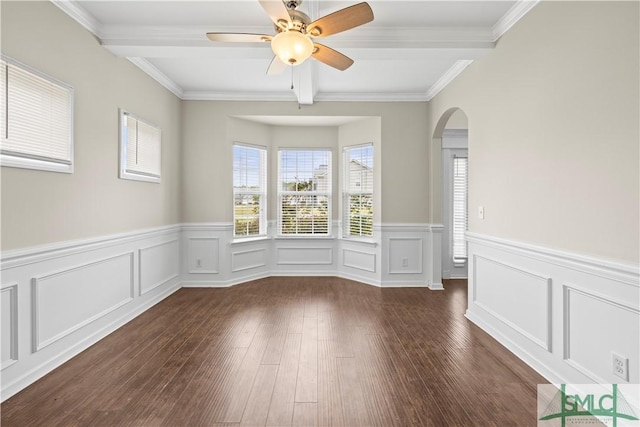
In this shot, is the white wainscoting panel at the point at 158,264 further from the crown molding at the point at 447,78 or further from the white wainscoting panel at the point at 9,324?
the crown molding at the point at 447,78

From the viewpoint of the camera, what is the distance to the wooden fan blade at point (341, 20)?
221cm

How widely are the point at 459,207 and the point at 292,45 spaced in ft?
15.2

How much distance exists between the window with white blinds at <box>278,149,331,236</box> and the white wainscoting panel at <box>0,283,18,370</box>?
12.6 ft

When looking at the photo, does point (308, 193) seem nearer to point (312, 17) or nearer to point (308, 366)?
point (312, 17)

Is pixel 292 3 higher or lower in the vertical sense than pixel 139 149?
higher

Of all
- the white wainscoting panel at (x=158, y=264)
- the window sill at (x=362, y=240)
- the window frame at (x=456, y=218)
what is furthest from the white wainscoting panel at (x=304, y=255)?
the window frame at (x=456, y=218)

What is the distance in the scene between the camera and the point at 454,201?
596cm

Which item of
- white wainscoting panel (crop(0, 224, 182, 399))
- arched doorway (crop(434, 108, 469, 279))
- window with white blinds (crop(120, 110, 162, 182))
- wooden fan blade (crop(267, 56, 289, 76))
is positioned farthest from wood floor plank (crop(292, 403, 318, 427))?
arched doorway (crop(434, 108, 469, 279))

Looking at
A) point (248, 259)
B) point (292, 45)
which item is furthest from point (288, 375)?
point (248, 259)

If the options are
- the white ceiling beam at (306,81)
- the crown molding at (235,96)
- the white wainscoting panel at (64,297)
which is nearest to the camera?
the white wainscoting panel at (64,297)

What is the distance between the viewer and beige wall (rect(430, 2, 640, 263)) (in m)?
1.90

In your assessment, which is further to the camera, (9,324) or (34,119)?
(34,119)

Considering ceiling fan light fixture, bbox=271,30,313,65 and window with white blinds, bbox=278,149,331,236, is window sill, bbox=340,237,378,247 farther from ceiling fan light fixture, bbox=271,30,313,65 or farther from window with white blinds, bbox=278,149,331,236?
ceiling fan light fixture, bbox=271,30,313,65

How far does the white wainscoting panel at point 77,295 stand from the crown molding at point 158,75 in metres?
2.13
